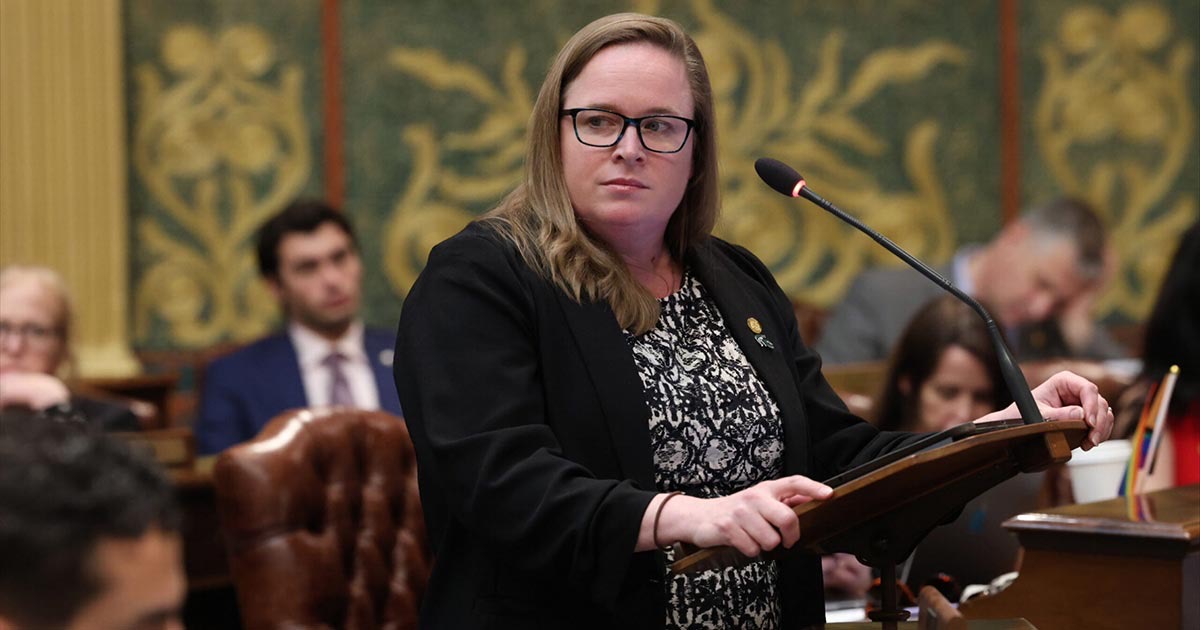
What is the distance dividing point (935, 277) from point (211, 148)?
3.71 m

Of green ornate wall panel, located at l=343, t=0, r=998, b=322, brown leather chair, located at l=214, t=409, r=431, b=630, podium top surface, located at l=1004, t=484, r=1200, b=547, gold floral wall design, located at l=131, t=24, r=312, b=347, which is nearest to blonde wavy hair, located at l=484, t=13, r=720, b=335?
podium top surface, located at l=1004, t=484, r=1200, b=547

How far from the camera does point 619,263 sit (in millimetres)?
2150

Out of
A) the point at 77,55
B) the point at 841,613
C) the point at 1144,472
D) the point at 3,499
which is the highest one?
the point at 77,55

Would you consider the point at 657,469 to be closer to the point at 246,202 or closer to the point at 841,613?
A: the point at 841,613

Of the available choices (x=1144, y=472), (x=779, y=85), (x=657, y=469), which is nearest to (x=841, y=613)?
(x=1144, y=472)

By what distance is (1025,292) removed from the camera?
18.1 feet

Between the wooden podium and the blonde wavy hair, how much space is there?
1.31 feet

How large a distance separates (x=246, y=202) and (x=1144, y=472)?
3405 millimetres

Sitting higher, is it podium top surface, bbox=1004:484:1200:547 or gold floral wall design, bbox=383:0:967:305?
gold floral wall design, bbox=383:0:967:305

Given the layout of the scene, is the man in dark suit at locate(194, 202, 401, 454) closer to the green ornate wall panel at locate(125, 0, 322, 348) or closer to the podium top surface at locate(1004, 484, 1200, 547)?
the green ornate wall panel at locate(125, 0, 322, 348)

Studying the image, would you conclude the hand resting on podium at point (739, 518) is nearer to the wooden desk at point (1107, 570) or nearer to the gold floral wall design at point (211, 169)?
the wooden desk at point (1107, 570)

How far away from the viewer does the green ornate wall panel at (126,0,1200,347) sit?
5.23 meters

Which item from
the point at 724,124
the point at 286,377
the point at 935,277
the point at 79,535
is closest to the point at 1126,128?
the point at 724,124

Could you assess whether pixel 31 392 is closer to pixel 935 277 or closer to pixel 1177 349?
pixel 935 277
